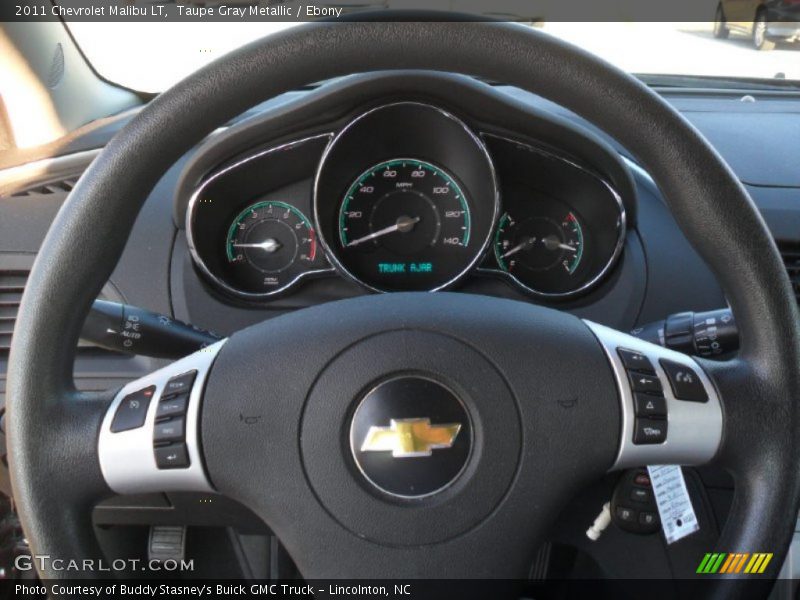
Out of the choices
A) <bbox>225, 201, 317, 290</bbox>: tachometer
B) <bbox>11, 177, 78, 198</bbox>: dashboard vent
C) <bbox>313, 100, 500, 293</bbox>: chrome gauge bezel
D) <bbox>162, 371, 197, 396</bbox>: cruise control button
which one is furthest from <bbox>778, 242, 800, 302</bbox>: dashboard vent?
<bbox>11, 177, 78, 198</bbox>: dashboard vent

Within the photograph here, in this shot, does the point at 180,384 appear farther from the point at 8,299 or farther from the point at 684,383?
the point at 8,299

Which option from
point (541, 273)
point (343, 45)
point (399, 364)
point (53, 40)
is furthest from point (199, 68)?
point (53, 40)

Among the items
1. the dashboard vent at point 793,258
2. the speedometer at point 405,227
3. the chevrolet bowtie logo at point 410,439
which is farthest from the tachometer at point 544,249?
the chevrolet bowtie logo at point 410,439

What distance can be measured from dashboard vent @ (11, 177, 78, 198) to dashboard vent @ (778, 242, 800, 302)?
1.70 m

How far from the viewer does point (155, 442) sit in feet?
3.70

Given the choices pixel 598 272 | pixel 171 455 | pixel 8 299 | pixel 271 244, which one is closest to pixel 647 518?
pixel 598 272

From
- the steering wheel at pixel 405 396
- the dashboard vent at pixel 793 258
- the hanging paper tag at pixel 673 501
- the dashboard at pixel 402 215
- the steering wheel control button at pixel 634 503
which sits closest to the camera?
the steering wheel at pixel 405 396

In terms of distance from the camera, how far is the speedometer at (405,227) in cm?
215

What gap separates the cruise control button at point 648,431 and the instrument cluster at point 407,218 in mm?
927

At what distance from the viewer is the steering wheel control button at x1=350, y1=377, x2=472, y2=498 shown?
111 centimetres

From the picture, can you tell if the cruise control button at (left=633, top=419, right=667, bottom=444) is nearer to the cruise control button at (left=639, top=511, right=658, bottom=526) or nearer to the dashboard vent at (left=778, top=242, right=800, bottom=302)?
the cruise control button at (left=639, top=511, right=658, bottom=526)

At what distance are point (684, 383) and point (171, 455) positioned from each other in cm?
68

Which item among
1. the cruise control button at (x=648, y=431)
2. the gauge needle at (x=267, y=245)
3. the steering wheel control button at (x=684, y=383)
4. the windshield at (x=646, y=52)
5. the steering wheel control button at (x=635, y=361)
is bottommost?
the gauge needle at (x=267, y=245)

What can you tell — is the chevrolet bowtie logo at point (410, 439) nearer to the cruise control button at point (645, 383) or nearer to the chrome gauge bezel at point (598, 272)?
the cruise control button at point (645, 383)
